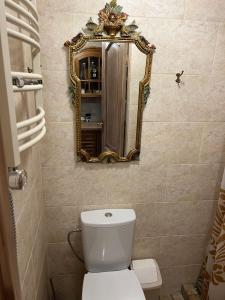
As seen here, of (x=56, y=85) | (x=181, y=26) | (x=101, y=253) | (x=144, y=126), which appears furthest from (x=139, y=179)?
(x=181, y=26)

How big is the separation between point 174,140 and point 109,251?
85 cm

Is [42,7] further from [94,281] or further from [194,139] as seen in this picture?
[94,281]

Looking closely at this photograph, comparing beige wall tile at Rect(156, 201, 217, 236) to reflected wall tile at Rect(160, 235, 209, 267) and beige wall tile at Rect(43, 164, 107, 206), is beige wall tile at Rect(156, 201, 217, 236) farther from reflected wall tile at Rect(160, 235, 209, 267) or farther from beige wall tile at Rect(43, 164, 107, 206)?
beige wall tile at Rect(43, 164, 107, 206)

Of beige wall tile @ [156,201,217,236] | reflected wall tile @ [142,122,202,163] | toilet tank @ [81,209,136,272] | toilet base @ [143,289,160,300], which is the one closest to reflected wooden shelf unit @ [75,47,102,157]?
reflected wall tile @ [142,122,202,163]

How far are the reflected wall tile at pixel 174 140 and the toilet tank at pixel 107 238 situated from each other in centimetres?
47

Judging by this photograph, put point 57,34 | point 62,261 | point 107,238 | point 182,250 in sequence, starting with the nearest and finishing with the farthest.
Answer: point 57,34 → point 107,238 → point 62,261 → point 182,250

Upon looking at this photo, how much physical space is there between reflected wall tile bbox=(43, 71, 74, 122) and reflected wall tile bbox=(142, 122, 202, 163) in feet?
1.64

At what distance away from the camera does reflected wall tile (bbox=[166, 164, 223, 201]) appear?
1.57 m

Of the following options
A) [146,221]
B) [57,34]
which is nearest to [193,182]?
[146,221]

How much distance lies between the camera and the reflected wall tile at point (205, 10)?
1.28 meters

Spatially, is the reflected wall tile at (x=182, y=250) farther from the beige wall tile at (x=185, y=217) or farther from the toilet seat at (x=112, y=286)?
the toilet seat at (x=112, y=286)

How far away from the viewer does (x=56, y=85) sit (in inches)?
A: 51.1

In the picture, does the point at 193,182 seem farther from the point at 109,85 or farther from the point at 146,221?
the point at 109,85

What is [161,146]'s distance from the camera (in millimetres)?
1491
